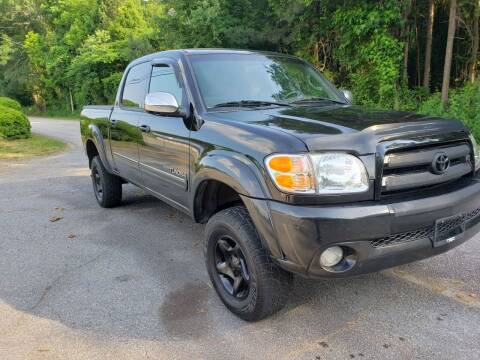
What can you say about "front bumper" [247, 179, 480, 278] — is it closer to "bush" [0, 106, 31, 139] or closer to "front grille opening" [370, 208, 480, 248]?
"front grille opening" [370, 208, 480, 248]

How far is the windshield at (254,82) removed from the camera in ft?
11.5

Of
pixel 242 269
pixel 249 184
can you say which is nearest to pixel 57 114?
pixel 242 269

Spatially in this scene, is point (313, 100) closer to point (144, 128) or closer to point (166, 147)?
point (166, 147)

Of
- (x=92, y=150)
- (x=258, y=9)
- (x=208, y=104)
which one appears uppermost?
(x=258, y=9)

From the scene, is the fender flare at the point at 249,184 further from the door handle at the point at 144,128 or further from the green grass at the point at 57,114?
the green grass at the point at 57,114

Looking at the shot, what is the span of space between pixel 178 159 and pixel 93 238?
71.5 inches

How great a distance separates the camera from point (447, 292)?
3246 mm

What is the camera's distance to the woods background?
13500 mm

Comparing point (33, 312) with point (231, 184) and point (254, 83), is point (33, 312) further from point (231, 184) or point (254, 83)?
point (254, 83)

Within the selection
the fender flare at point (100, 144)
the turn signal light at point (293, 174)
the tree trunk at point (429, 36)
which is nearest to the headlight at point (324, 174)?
the turn signal light at point (293, 174)

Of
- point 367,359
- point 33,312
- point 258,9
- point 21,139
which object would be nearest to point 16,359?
point 33,312

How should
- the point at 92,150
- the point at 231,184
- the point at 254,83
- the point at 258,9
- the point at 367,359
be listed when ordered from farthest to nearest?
the point at 258,9, the point at 92,150, the point at 254,83, the point at 231,184, the point at 367,359

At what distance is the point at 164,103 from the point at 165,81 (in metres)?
0.71

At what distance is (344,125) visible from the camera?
273cm
